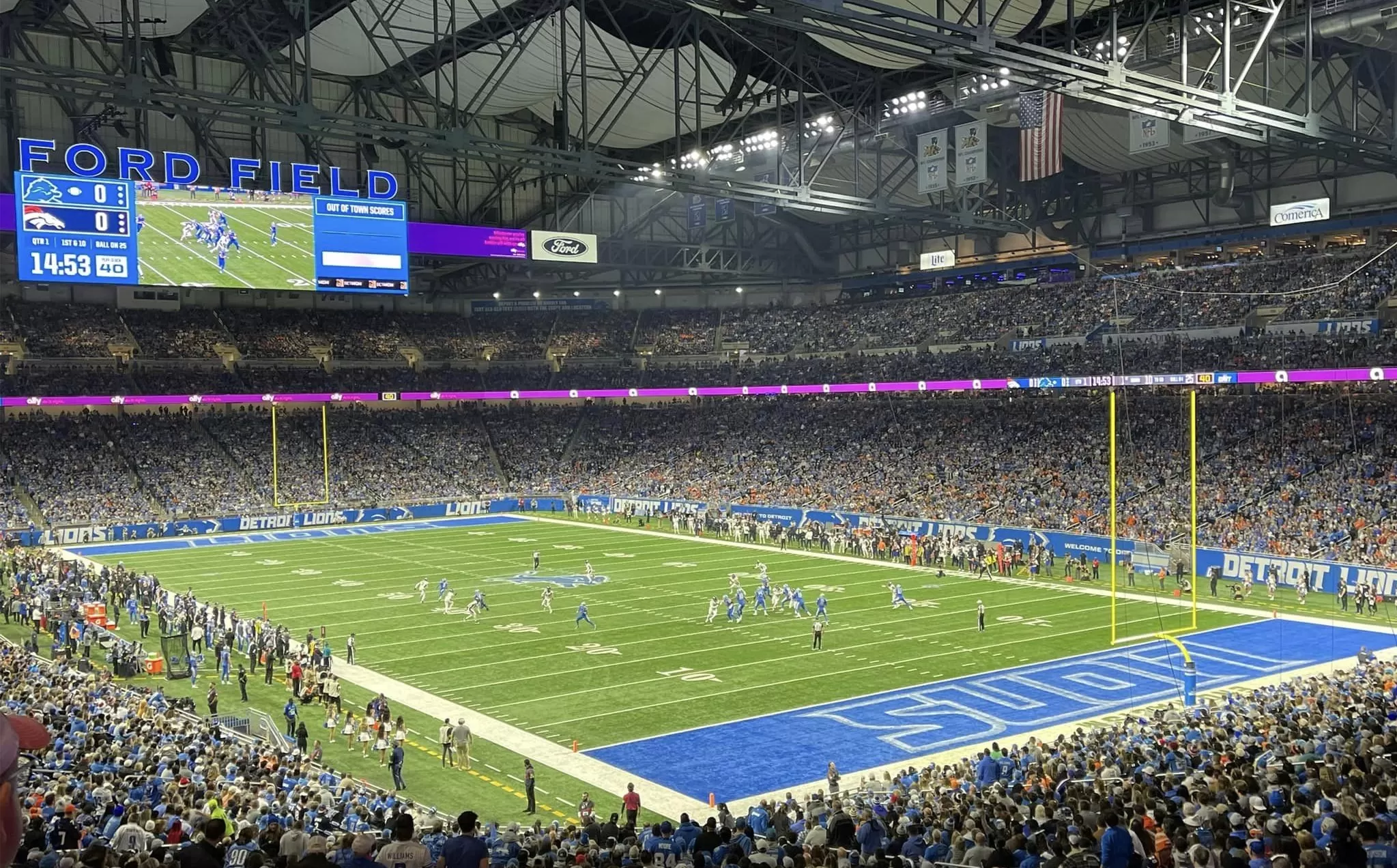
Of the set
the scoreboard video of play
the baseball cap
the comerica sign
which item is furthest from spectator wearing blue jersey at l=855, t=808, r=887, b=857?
the scoreboard video of play

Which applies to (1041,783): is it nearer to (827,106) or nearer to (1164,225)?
(827,106)

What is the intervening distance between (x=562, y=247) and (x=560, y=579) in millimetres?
13877

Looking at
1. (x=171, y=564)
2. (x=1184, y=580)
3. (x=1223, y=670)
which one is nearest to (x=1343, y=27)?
(x=1223, y=670)

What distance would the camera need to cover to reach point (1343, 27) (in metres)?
25.9

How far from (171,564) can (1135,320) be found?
37.4 m

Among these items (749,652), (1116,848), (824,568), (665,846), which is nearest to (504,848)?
(665,846)

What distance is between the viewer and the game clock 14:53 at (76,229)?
3762 centimetres

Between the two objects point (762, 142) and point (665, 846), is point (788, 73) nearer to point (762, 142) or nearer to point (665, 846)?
point (762, 142)

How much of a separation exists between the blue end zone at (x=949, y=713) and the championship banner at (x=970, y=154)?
1321 centimetres

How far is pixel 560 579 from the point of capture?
38.9 m

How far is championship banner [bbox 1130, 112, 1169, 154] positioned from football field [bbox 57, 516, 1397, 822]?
11.1 meters

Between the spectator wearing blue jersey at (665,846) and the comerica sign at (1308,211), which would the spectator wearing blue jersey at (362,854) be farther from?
the comerica sign at (1308,211)

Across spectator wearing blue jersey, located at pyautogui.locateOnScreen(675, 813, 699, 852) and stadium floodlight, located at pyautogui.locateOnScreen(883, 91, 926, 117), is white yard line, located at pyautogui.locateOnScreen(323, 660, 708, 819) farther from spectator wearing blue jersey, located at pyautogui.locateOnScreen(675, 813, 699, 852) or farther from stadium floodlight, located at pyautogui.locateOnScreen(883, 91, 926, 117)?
stadium floodlight, located at pyautogui.locateOnScreen(883, 91, 926, 117)

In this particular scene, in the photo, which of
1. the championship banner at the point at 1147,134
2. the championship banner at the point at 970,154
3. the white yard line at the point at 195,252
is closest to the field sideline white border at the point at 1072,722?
the championship banner at the point at 1147,134
